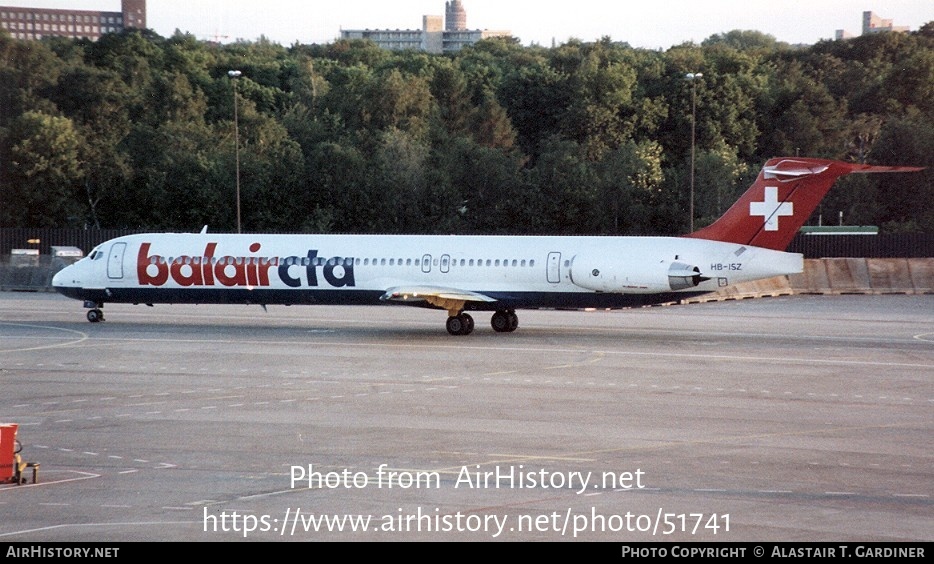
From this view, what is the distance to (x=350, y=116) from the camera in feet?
320

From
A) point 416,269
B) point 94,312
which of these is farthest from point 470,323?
point 94,312

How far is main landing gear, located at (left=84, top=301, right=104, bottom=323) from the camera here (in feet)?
139

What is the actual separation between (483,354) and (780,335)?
35.3 ft

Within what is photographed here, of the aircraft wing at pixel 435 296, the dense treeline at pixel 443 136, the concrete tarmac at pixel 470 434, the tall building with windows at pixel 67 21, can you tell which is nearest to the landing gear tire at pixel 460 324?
the aircraft wing at pixel 435 296

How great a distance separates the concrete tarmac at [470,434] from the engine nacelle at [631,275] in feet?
5.50

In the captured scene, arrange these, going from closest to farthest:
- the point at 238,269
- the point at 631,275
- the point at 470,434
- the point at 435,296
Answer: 1. the point at 470,434
2. the point at 631,275
3. the point at 435,296
4. the point at 238,269

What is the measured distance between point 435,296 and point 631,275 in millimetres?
5689

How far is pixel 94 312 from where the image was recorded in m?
42.3

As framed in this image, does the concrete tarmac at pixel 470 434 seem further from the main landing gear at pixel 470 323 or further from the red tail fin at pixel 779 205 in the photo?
the red tail fin at pixel 779 205

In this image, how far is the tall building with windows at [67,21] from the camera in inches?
3125

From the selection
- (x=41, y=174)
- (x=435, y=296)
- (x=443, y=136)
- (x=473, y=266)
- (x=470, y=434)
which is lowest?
(x=470, y=434)

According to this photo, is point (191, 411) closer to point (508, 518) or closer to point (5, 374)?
point (5, 374)

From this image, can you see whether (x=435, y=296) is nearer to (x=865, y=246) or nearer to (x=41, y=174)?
(x=865, y=246)
